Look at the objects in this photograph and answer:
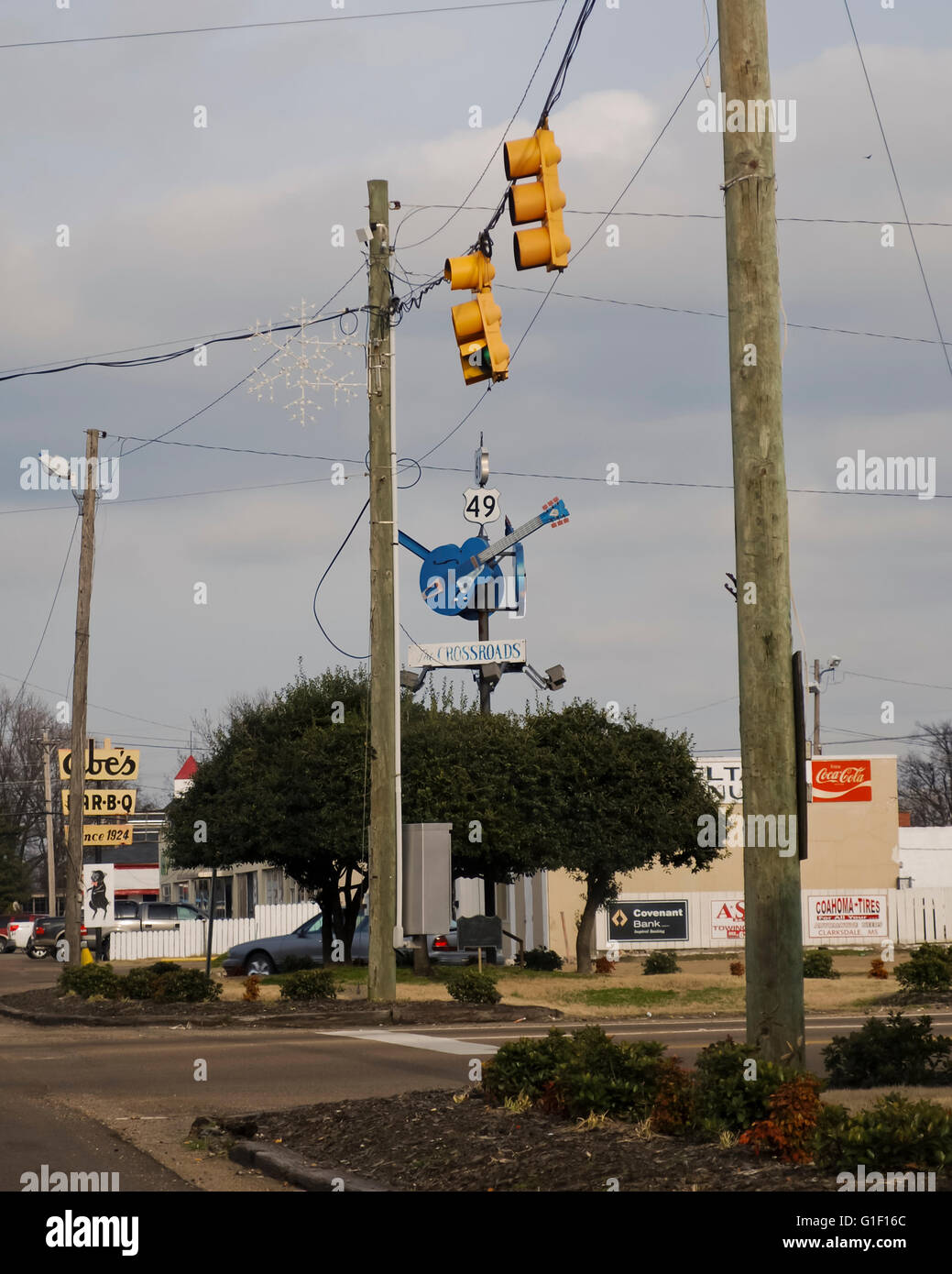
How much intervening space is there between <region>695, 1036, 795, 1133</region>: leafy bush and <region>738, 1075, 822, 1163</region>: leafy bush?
0.44 ft

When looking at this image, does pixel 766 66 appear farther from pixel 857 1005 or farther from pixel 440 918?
pixel 857 1005

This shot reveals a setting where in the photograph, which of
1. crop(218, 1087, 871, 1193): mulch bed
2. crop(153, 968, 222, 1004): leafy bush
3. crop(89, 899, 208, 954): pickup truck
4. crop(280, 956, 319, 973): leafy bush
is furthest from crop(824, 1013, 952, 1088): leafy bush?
crop(89, 899, 208, 954): pickup truck

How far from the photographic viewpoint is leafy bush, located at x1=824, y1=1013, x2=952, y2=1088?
32.4ft

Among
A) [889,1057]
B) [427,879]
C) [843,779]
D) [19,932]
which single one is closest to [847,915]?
[843,779]

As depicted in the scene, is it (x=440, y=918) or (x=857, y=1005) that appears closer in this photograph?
(x=440, y=918)

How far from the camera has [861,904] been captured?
4381 centimetres

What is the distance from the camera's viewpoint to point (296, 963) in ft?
104

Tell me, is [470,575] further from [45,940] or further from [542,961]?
[45,940]

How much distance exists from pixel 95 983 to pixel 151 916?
25089 mm

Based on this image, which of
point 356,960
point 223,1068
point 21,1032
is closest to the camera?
point 223,1068

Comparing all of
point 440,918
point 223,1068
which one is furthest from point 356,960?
point 223,1068

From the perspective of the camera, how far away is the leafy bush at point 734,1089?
24.6 feet
